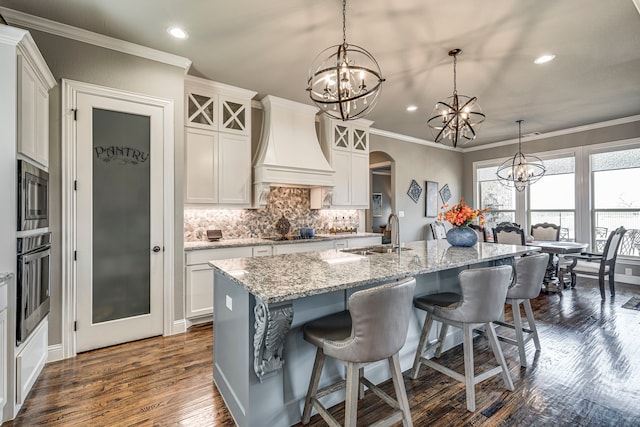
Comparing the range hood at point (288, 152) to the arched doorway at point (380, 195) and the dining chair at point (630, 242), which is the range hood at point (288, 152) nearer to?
the arched doorway at point (380, 195)

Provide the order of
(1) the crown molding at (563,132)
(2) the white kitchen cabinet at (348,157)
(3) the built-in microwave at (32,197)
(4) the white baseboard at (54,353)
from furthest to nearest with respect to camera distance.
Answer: (1) the crown molding at (563,132) < (2) the white kitchen cabinet at (348,157) < (4) the white baseboard at (54,353) < (3) the built-in microwave at (32,197)

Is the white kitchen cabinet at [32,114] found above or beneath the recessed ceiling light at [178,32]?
beneath

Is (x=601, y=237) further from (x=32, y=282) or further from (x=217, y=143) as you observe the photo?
(x=32, y=282)

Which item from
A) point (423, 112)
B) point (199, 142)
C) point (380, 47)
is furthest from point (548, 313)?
point (199, 142)

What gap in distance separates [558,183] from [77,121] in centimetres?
798

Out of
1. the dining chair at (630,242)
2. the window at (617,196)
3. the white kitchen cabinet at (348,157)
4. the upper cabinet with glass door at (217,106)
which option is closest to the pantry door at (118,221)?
the upper cabinet with glass door at (217,106)

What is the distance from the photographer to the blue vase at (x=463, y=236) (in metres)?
3.13

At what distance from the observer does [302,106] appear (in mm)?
4684

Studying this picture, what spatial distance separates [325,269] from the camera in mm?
1988

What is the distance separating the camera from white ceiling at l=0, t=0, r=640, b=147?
2494mm

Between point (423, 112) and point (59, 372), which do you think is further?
point (423, 112)

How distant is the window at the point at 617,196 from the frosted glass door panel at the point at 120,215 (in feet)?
24.7

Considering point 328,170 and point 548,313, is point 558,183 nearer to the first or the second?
point 548,313

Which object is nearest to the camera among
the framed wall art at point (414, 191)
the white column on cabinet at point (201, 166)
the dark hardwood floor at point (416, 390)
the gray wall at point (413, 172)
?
the dark hardwood floor at point (416, 390)
